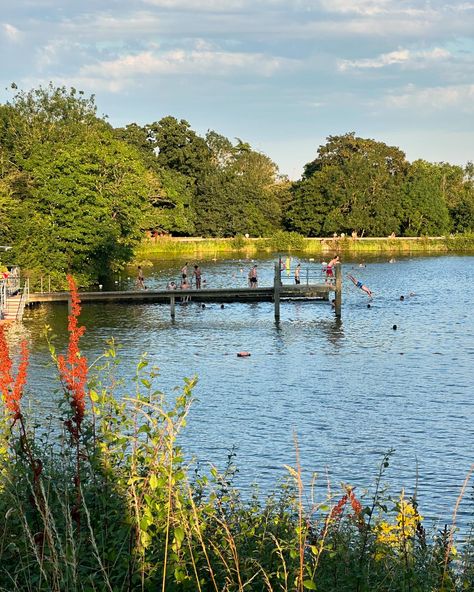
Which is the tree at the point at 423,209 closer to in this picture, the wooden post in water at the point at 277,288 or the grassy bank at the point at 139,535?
the wooden post in water at the point at 277,288

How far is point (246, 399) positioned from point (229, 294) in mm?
19450

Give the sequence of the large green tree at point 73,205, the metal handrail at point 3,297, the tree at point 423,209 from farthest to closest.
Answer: the tree at point 423,209 → the large green tree at point 73,205 → the metal handrail at point 3,297

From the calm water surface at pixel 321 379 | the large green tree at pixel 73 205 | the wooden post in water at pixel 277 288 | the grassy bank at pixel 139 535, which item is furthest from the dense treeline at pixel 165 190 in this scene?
the grassy bank at pixel 139 535

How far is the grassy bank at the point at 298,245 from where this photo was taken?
104938 millimetres

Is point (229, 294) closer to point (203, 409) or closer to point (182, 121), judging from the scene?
point (203, 409)

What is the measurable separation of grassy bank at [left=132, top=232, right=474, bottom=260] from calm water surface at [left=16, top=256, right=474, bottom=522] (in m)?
45.6

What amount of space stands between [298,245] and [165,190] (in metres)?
18.0

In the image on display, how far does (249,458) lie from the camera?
2127 cm

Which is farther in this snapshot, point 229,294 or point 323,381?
point 229,294

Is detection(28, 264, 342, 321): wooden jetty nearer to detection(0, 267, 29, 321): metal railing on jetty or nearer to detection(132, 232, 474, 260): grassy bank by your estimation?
detection(0, 267, 29, 321): metal railing on jetty

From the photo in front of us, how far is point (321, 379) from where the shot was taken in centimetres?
3209

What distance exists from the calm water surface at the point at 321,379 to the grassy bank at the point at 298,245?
45.6 meters

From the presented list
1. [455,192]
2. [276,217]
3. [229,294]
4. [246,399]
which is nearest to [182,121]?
[276,217]

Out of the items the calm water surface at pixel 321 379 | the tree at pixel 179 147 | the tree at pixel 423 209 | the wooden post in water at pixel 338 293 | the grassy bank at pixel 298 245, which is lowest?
the calm water surface at pixel 321 379
